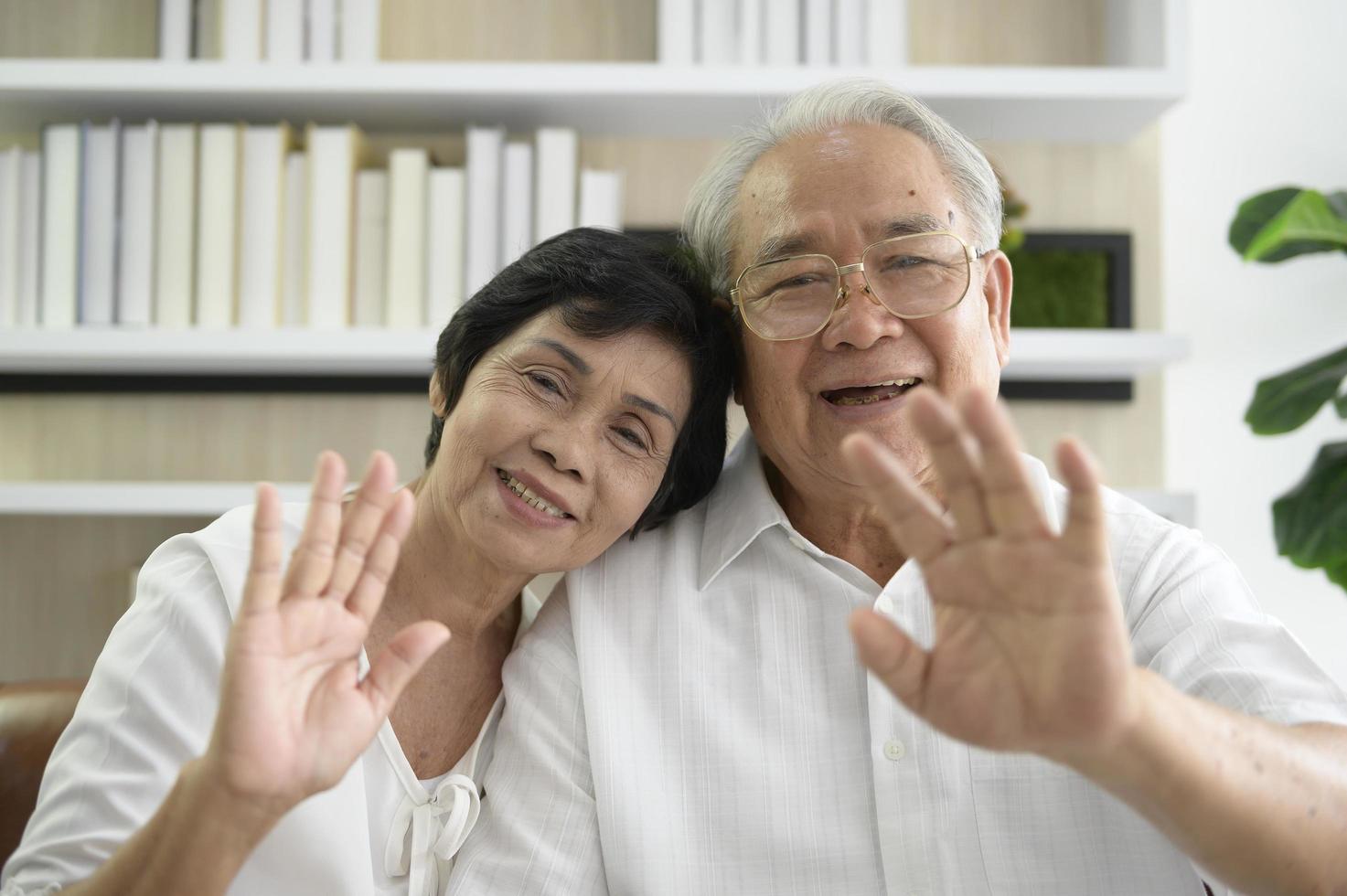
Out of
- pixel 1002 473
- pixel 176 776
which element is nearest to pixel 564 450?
pixel 176 776

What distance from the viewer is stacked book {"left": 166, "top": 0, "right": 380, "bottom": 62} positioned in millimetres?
2234

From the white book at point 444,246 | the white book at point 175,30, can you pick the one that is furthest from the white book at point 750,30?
the white book at point 175,30

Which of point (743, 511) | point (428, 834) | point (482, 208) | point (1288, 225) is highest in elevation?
point (482, 208)

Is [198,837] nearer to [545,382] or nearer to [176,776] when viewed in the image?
[176,776]

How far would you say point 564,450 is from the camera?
1323 millimetres

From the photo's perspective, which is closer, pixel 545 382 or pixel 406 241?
pixel 545 382

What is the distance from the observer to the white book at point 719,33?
2.28 metres

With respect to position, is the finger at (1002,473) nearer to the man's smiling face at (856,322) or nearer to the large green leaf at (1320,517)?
the man's smiling face at (856,322)

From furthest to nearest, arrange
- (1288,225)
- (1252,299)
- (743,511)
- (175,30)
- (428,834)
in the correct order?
(1252,299) → (175,30) → (1288,225) → (743,511) → (428,834)

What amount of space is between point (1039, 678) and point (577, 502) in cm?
67

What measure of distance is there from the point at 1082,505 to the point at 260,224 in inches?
76.2

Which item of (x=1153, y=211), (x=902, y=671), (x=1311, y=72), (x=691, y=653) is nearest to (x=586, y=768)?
(x=691, y=653)

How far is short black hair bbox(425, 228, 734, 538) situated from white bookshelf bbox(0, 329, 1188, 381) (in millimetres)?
721

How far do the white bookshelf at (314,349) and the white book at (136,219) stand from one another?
85 millimetres
